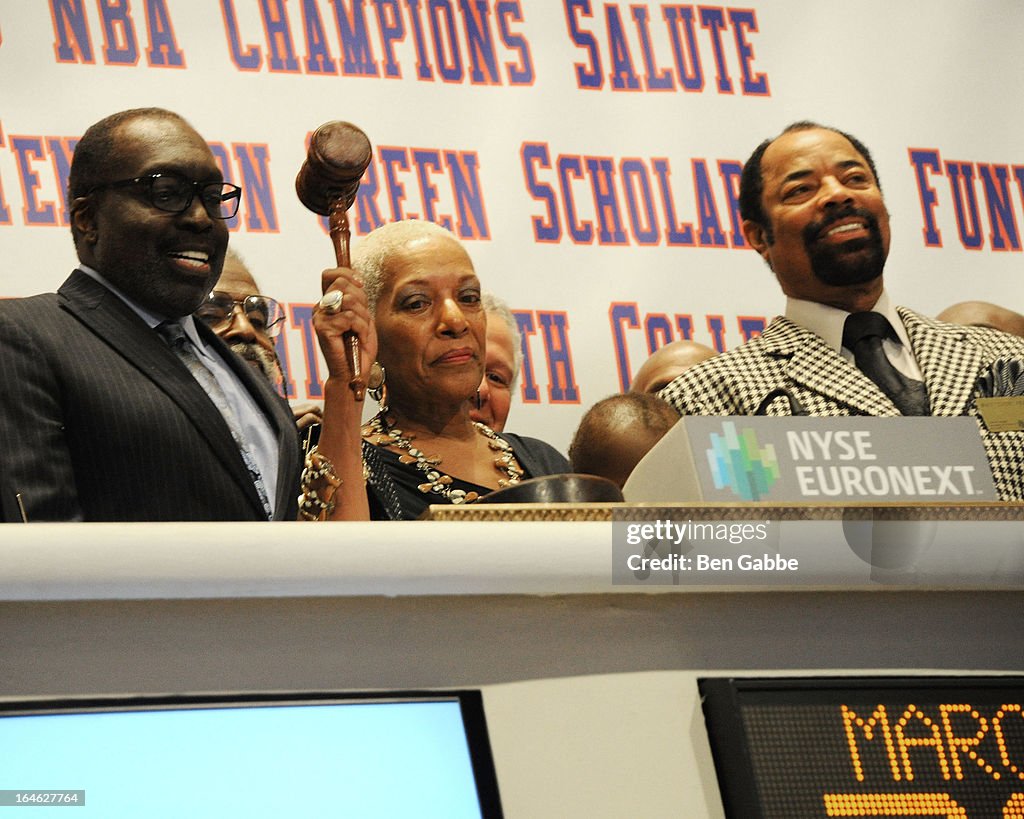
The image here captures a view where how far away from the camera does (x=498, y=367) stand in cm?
251

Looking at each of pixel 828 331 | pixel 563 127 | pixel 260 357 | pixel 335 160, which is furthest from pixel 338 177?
pixel 563 127

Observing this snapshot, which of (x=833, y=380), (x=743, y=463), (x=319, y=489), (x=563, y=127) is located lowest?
(x=743, y=463)

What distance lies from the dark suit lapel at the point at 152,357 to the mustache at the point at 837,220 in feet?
3.39

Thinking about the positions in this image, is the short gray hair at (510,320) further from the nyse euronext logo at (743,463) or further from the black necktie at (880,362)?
the nyse euronext logo at (743,463)

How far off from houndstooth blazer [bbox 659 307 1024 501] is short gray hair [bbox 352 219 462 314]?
0.46 metres

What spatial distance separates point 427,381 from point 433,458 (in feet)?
0.42

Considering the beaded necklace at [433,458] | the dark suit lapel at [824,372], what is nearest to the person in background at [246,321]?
the beaded necklace at [433,458]

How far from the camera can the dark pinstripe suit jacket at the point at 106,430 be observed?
1371 millimetres

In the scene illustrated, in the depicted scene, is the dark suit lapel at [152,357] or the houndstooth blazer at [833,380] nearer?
the dark suit lapel at [152,357]

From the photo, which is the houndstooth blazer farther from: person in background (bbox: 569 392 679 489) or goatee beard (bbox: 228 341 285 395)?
goatee beard (bbox: 228 341 285 395)

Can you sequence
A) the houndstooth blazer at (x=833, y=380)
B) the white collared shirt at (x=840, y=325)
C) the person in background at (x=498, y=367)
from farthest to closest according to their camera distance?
the person in background at (x=498, y=367) < the white collared shirt at (x=840, y=325) < the houndstooth blazer at (x=833, y=380)

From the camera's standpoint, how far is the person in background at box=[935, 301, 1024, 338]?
264 cm

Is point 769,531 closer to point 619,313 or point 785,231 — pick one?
point 785,231

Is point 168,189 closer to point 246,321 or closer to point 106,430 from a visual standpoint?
point 106,430
